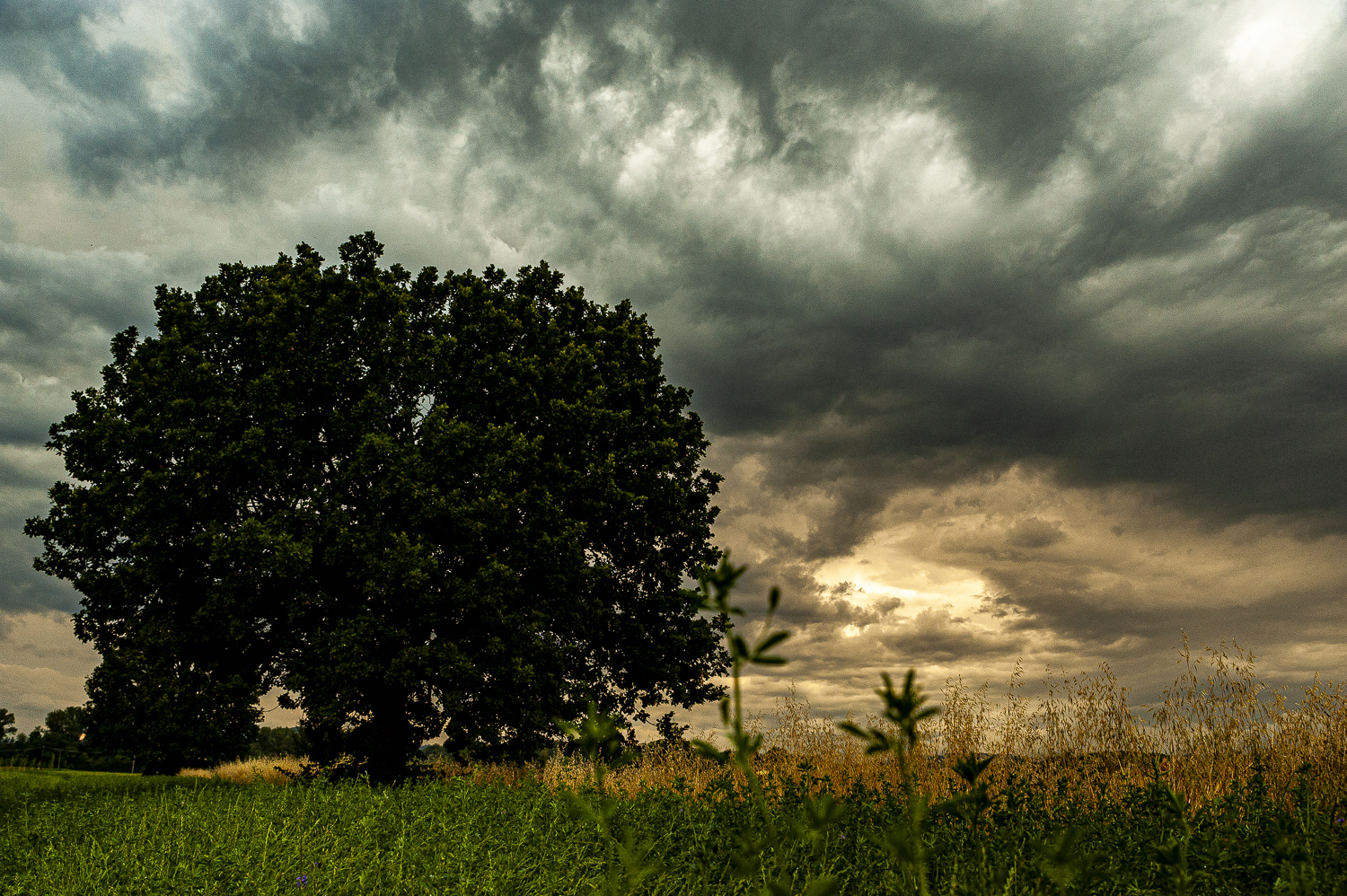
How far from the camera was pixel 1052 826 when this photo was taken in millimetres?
6898

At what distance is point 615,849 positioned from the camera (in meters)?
6.52

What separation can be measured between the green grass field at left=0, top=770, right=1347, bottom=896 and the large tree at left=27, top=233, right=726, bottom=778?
5.47 meters

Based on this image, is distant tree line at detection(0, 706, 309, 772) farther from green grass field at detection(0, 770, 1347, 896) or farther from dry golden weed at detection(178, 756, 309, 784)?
green grass field at detection(0, 770, 1347, 896)

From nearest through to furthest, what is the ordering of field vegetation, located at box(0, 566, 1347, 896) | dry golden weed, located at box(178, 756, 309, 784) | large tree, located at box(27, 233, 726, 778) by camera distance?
field vegetation, located at box(0, 566, 1347, 896) → large tree, located at box(27, 233, 726, 778) → dry golden weed, located at box(178, 756, 309, 784)

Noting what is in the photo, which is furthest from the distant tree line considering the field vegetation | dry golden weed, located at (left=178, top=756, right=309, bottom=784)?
the field vegetation

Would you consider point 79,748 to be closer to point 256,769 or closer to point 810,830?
point 256,769

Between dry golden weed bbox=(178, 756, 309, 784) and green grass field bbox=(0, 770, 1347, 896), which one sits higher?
green grass field bbox=(0, 770, 1347, 896)

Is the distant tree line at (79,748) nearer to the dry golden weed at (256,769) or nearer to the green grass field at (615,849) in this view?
the dry golden weed at (256,769)

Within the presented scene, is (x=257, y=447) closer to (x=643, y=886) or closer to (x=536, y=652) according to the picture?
(x=536, y=652)

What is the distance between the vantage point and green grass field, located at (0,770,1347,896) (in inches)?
215

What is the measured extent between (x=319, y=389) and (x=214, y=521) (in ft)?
11.6

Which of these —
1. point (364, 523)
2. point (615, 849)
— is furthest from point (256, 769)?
point (615, 849)

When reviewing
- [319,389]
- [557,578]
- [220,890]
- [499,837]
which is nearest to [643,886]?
[499,837]

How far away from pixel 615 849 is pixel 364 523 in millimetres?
10586
